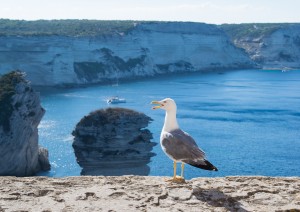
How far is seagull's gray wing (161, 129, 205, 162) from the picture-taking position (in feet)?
16.6

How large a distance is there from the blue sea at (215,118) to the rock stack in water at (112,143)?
224 centimetres

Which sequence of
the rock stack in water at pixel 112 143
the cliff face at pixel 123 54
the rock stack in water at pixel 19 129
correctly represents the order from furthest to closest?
the cliff face at pixel 123 54, the rock stack in water at pixel 19 129, the rock stack in water at pixel 112 143

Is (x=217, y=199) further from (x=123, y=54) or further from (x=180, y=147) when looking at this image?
(x=123, y=54)

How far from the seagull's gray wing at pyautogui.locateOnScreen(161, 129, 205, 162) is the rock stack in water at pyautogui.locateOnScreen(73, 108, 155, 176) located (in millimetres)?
22064

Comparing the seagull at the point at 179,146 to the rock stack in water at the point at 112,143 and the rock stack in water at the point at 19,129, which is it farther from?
the rock stack in water at the point at 19,129

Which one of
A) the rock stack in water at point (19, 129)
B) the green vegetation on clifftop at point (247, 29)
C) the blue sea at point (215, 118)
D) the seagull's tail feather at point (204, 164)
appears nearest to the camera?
the seagull's tail feather at point (204, 164)

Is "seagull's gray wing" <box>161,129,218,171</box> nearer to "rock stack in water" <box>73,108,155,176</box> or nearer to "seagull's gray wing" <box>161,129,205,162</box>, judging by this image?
"seagull's gray wing" <box>161,129,205,162</box>

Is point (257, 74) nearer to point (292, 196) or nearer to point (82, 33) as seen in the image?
point (82, 33)

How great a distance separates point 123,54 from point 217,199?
88417 mm

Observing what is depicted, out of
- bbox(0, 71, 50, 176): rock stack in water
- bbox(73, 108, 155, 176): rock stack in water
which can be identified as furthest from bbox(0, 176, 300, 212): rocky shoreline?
bbox(0, 71, 50, 176): rock stack in water

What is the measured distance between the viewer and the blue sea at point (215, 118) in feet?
107

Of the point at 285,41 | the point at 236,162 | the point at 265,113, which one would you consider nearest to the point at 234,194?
the point at 236,162

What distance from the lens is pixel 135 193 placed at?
4.75 meters

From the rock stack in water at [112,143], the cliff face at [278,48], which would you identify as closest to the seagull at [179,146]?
the rock stack in water at [112,143]
